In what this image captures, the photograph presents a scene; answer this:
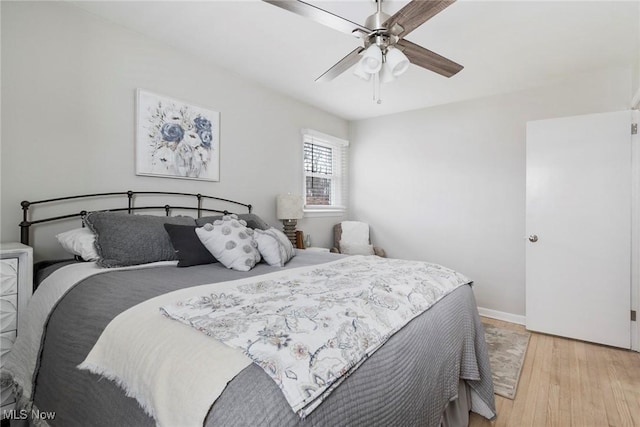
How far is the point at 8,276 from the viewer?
1497 mm

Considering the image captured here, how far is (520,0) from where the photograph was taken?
1928 millimetres

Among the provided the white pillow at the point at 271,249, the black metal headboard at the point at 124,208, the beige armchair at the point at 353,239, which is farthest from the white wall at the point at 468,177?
the white pillow at the point at 271,249

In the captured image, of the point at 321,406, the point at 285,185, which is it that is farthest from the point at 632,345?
the point at 285,185

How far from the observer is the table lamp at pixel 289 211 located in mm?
3344

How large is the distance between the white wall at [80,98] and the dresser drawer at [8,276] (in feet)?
1.47

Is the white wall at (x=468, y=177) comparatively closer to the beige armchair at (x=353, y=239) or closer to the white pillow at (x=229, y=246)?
the beige armchair at (x=353, y=239)

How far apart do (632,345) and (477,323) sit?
203 centimetres

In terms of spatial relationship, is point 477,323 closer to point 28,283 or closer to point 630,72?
point 28,283

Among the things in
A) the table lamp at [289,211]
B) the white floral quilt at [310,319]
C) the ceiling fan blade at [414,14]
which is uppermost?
the ceiling fan blade at [414,14]

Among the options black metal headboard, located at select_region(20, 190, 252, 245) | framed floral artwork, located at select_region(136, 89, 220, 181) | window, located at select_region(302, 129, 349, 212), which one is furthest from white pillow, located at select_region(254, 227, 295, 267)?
window, located at select_region(302, 129, 349, 212)

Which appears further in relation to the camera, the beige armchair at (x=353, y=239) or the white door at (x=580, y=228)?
the beige armchair at (x=353, y=239)

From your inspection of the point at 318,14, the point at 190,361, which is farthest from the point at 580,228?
the point at 190,361

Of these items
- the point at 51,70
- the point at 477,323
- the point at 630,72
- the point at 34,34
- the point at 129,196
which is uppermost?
the point at 630,72

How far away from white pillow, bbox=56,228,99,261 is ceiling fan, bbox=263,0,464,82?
1642mm
